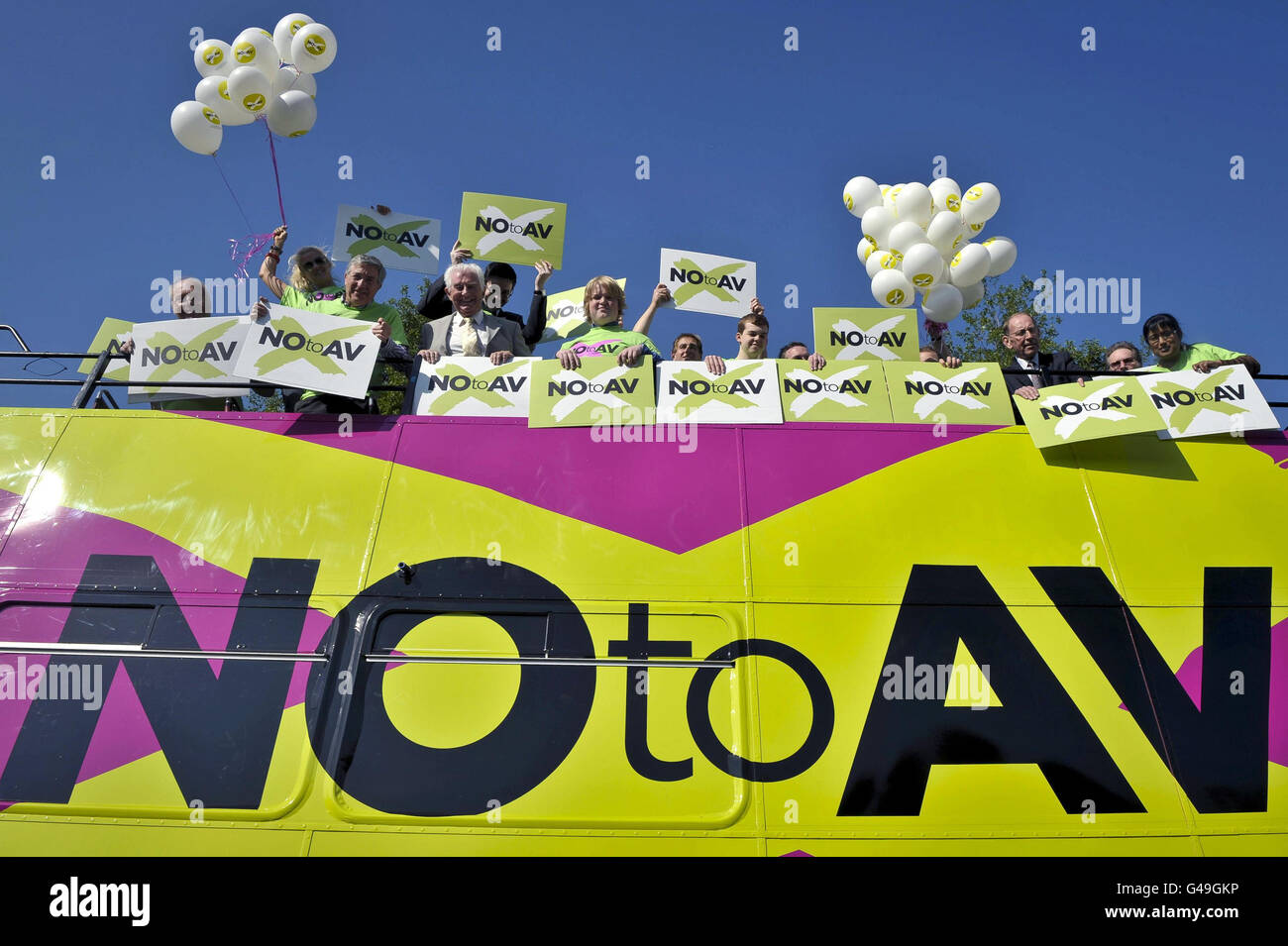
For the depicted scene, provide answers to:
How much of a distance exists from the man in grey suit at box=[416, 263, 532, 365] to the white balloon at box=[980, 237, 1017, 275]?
509 cm

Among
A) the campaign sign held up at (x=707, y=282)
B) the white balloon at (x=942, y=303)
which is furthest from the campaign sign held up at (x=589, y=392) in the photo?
the white balloon at (x=942, y=303)

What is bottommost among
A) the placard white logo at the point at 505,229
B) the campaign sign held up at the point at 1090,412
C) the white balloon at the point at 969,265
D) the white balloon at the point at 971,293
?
the campaign sign held up at the point at 1090,412

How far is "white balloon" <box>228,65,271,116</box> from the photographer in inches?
303

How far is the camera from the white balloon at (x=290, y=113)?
795 cm

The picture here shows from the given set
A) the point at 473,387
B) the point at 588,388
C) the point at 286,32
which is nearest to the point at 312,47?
the point at 286,32

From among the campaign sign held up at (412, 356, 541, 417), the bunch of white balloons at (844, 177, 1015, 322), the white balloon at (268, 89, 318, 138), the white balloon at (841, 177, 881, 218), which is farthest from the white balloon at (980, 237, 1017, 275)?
the white balloon at (268, 89, 318, 138)

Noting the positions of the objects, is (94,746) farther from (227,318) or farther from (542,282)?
(542,282)

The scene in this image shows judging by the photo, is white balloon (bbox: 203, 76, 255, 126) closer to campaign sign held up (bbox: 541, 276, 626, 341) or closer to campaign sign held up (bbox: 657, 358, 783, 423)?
campaign sign held up (bbox: 541, 276, 626, 341)

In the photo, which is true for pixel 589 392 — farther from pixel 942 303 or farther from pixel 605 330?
pixel 942 303

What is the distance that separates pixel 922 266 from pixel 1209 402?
3140 mm

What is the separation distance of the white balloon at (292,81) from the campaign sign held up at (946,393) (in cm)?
607

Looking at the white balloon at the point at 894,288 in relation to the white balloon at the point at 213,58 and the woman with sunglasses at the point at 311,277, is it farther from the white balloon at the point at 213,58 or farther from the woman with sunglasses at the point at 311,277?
the white balloon at the point at 213,58
